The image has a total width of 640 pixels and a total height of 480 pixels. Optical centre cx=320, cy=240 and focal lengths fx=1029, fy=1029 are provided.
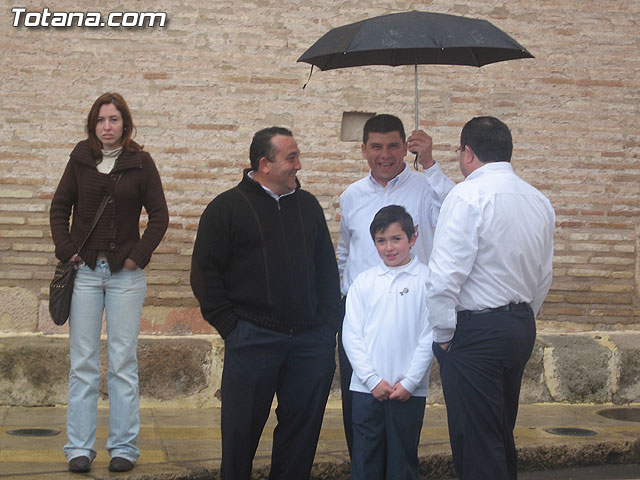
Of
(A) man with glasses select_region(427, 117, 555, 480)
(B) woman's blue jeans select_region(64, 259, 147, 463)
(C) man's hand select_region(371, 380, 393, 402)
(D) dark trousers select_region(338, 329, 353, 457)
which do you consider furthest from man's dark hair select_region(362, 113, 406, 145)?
(B) woman's blue jeans select_region(64, 259, 147, 463)

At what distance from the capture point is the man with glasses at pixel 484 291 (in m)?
4.24

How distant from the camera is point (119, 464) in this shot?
5.19 metres

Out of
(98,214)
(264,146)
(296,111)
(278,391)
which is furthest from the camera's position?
(296,111)

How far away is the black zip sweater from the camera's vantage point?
4531 millimetres

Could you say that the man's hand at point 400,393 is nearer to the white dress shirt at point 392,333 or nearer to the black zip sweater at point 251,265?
the white dress shirt at point 392,333

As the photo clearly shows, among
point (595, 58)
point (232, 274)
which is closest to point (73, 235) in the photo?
point (232, 274)

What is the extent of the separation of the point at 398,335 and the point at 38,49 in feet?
12.5

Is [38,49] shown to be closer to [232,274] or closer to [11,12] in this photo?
[11,12]

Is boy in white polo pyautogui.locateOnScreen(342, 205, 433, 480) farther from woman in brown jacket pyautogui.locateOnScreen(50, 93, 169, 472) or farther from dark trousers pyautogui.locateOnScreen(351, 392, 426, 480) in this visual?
woman in brown jacket pyautogui.locateOnScreen(50, 93, 169, 472)

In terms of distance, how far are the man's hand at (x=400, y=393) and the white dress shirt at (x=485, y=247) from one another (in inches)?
12.2

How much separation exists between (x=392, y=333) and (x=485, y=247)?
64 cm

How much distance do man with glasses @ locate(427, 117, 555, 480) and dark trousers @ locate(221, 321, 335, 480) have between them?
623 millimetres

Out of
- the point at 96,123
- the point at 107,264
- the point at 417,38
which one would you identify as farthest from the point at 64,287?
the point at 417,38

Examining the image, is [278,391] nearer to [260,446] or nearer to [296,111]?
[260,446]
